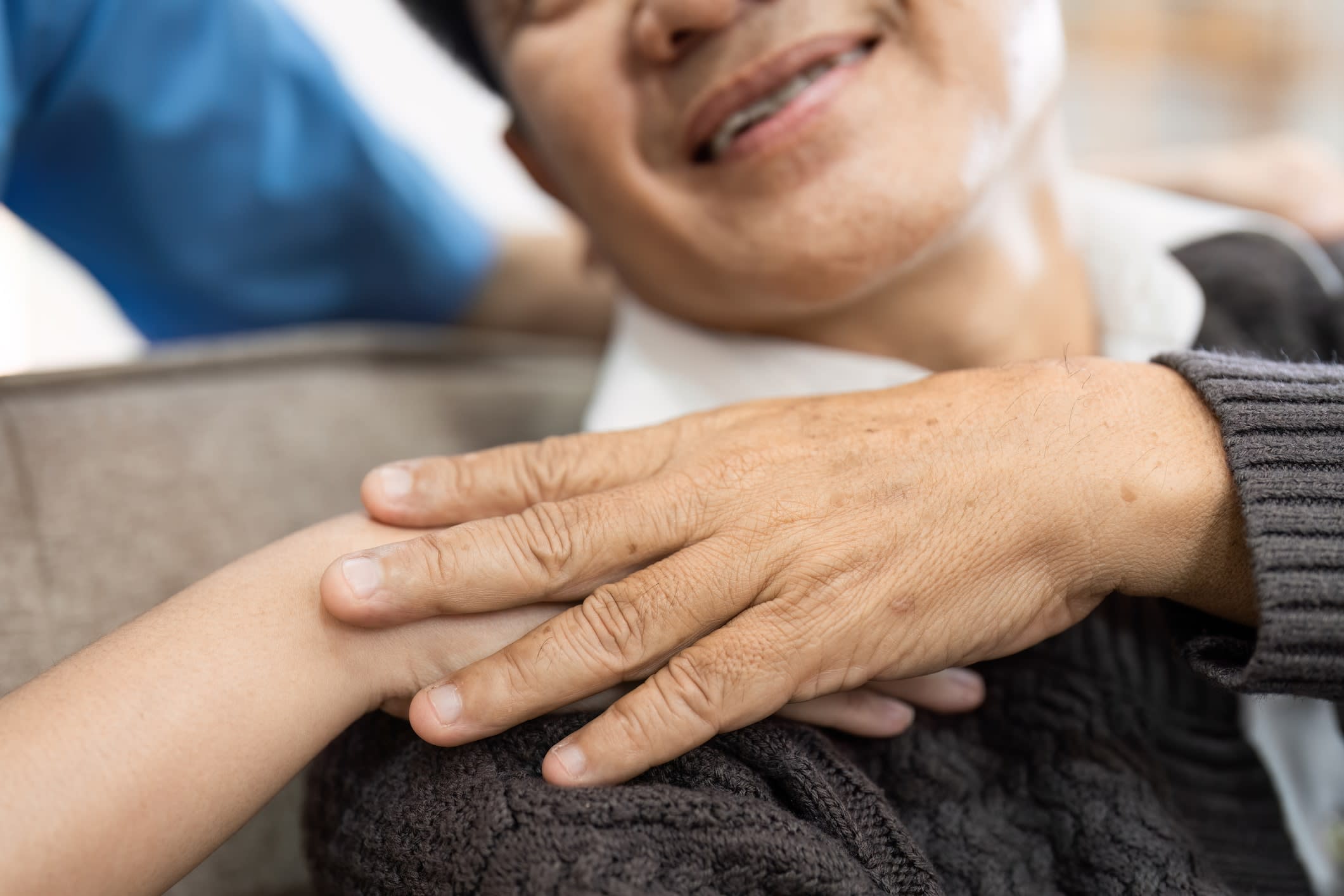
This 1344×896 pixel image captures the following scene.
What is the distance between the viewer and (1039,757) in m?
0.65

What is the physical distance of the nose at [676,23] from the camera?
728 millimetres

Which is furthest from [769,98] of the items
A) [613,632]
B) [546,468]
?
[613,632]

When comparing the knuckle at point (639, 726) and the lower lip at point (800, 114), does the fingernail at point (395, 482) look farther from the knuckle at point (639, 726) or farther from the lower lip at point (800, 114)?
the lower lip at point (800, 114)

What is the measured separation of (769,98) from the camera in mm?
781

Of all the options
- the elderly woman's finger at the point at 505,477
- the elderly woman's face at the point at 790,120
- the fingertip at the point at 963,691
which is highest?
the elderly woman's face at the point at 790,120

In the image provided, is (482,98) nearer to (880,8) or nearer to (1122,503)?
(880,8)

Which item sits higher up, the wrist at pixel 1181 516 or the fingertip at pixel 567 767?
the wrist at pixel 1181 516

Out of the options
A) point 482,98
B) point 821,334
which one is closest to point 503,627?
point 821,334

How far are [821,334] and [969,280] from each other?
0.46 feet

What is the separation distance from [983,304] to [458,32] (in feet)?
1.92

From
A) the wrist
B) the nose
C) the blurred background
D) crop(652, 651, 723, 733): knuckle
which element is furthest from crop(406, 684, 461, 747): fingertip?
the blurred background

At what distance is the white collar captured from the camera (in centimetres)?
86

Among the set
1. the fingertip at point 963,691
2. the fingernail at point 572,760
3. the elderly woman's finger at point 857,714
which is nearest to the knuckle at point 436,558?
the fingernail at point 572,760

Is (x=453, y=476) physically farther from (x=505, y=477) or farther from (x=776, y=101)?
(x=776, y=101)
